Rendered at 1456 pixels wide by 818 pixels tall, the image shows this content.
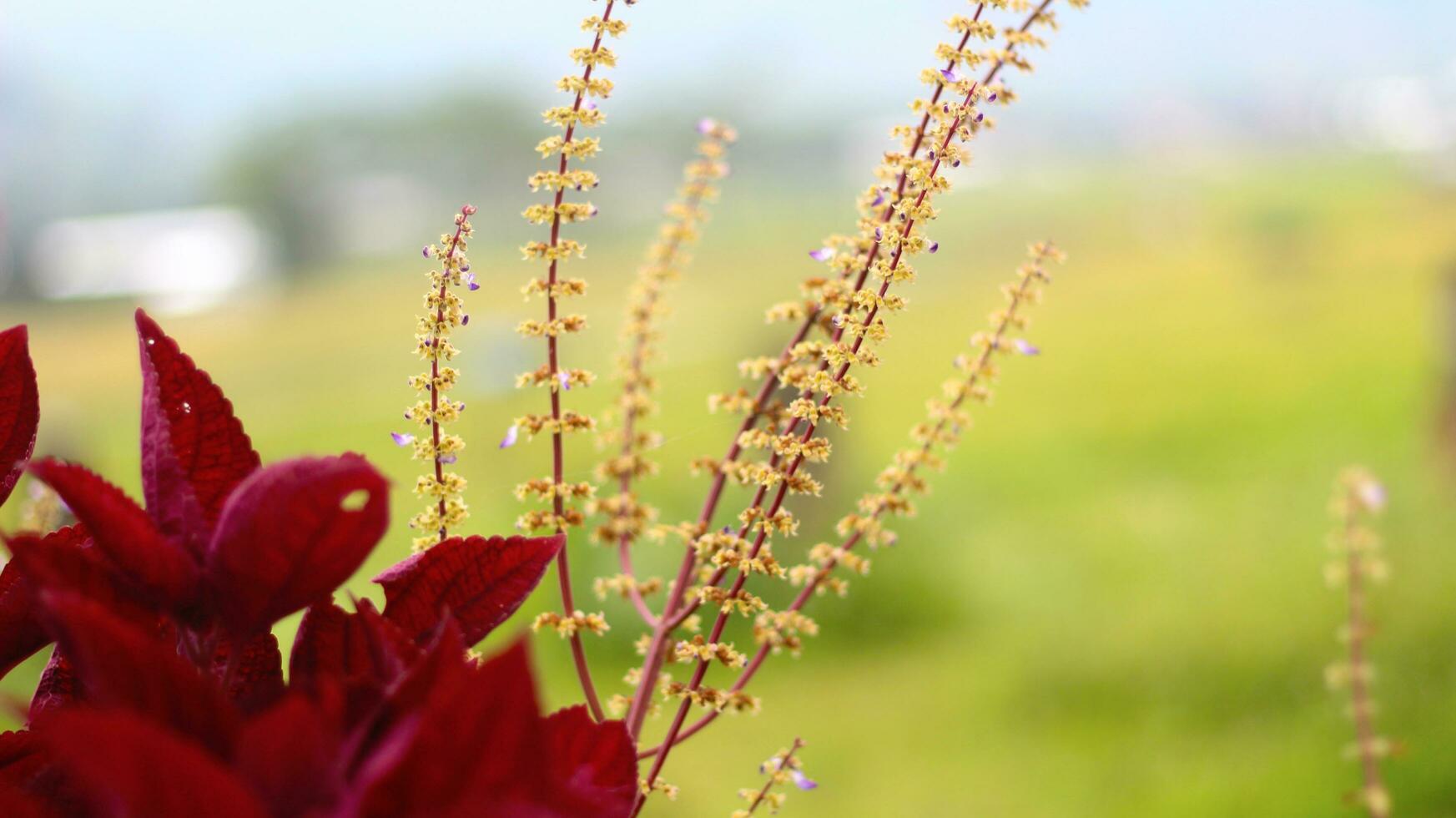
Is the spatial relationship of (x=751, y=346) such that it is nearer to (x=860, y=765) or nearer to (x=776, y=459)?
(x=860, y=765)

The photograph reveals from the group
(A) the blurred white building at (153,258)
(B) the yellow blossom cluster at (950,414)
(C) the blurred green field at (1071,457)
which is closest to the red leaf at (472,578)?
(B) the yellow blossom cluster at (950,414)

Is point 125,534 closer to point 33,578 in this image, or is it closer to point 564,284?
point 33,578

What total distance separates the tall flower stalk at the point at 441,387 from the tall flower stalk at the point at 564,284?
28 millimetres

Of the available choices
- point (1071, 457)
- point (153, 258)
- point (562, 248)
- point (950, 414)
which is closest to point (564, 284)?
point (562, 248)

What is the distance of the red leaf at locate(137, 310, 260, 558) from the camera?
0.80 ft

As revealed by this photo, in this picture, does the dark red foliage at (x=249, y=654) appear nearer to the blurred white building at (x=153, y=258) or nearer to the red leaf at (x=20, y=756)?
the red leaf at (x=20, y=756)

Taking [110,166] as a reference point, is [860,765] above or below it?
below

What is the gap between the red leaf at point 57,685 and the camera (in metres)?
0.26

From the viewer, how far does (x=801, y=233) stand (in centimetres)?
231

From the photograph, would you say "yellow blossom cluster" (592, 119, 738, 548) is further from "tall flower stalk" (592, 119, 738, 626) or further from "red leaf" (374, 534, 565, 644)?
"red leaf" (374, 534, 565, 644)

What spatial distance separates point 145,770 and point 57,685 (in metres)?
0.12

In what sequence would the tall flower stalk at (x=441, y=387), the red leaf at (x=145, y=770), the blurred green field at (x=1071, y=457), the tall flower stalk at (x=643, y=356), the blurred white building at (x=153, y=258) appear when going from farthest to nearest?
the blurred white building at (x=153, y=258), the blurred green field at (x=1071, y=457), the tall flower stalk at (x=643, y=356), the tall flower stalk at (x=441, y=387), the red leaf at (x=145, y=770)

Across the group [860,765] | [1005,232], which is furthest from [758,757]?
[1005,232]

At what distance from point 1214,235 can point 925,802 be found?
1723 millimetres
